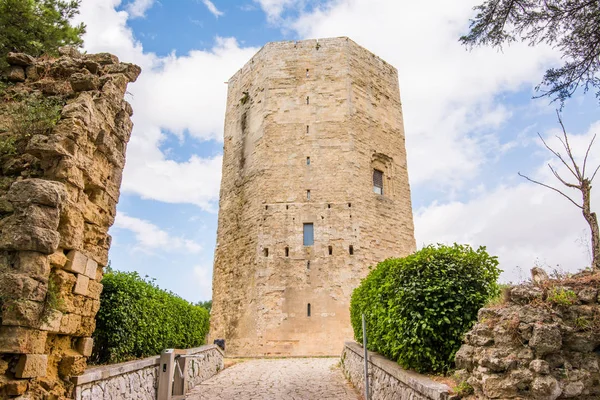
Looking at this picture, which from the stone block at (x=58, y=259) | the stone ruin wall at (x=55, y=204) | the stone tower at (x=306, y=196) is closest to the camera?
the stone ruin wall at (x=55, y=204)

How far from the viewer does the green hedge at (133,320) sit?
507 centimetres

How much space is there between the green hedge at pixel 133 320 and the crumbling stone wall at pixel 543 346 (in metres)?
4.18

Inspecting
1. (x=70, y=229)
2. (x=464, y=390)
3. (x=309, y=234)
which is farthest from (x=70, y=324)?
(x=309, y=234)

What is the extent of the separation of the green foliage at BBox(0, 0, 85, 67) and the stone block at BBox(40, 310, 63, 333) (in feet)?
13.2

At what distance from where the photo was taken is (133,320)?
18.0 feet

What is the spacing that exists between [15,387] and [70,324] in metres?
0.70

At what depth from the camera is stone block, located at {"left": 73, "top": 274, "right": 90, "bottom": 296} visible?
3.65 meters

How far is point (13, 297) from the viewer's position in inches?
116

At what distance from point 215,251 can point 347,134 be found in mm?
7410

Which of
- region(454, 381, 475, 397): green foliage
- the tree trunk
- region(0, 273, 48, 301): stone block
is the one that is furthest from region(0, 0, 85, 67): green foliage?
the tree trunk

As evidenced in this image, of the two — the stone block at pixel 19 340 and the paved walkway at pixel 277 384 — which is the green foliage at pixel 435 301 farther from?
the stone block at pixel 19 340

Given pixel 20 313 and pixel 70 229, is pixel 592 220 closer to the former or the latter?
pixel 70 229

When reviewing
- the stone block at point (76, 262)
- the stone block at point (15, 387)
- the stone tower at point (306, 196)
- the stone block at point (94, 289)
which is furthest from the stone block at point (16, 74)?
the stone tower at point (306, 196)

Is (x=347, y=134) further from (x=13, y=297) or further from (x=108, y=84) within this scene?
(x=13, y=297)
